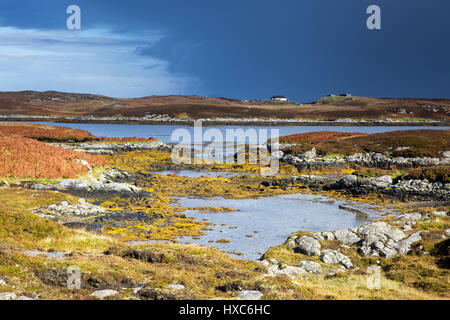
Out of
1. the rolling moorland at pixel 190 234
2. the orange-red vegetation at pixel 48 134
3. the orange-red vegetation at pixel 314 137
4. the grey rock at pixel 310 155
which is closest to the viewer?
the rolling moorland at pixel 190 234

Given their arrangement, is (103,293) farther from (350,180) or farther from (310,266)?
(350,180)

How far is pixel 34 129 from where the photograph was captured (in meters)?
82.0

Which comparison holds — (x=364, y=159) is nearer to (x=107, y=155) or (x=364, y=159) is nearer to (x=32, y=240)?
(x=107, y=155)

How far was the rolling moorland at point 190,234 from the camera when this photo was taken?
12.7m

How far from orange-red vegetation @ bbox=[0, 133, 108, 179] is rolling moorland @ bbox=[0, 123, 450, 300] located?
109 mm

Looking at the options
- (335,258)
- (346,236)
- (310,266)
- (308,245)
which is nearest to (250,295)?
(310,266)

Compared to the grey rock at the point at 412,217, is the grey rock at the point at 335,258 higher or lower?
lower

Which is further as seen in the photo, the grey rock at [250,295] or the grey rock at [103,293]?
the grey rock at [250,295]

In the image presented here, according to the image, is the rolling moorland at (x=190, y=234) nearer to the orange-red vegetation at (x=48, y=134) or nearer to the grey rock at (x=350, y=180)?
the grey rock at (x=350, y=180)

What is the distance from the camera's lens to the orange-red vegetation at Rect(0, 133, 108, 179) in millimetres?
34062

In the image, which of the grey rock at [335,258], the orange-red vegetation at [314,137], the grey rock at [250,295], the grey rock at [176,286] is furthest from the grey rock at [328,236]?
the orange-red vegetation at [314,137]

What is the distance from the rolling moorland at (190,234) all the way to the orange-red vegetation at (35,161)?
0.11 m

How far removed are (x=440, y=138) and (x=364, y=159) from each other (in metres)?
15.5
